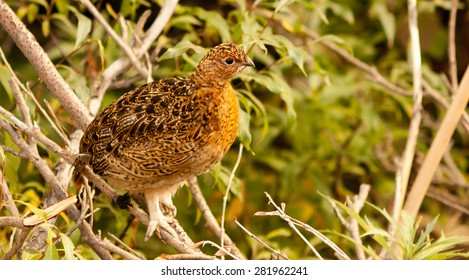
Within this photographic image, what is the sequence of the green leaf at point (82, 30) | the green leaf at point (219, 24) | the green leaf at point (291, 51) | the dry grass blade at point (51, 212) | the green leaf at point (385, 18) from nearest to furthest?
the dry grass blade at point (51, 212)
the green leaf at point (291, 51)
the green leaf at point (82, 30)
the green leaf at point (219, 24)
the green leaf at point (385, 18)

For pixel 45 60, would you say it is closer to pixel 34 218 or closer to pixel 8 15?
pixel 8 15

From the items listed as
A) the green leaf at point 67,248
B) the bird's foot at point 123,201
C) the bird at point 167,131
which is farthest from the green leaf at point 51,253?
the bird's foot at point 123,201

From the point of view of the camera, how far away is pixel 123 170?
9.80 feet

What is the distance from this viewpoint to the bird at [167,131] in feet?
9.20

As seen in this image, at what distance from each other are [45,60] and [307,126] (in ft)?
6.91

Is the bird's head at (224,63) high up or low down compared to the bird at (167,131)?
up

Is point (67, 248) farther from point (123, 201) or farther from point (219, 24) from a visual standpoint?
point (219, 24)

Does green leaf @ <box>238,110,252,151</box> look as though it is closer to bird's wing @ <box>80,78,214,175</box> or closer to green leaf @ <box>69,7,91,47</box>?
bird's wing @ <box>80,78,214,175</box>

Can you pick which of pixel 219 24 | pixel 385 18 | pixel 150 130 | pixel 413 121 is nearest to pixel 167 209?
pixel 150 130

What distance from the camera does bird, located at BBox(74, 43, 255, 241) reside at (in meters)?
2.80

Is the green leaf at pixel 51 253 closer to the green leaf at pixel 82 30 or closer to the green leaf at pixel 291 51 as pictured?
the green leaf at pixel 82 30
